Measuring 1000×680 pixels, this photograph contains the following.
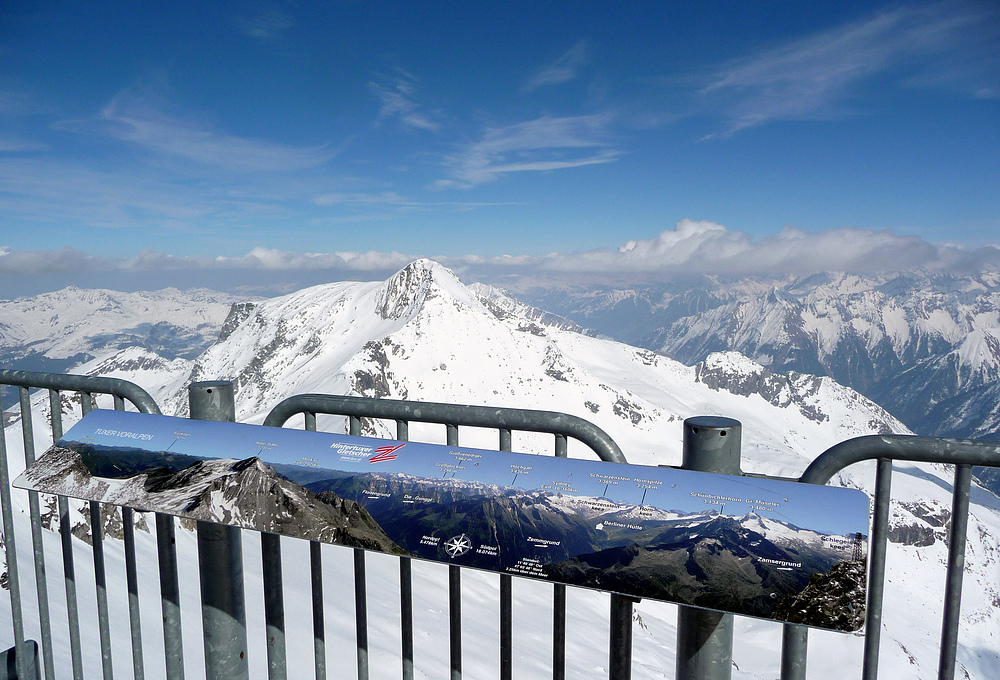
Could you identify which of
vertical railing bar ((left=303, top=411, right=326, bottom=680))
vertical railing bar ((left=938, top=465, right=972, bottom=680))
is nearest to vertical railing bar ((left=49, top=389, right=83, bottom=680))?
vertical railing bar ((left=303, top=411, right=326, bottom=680))

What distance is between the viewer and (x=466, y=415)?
8.08ft

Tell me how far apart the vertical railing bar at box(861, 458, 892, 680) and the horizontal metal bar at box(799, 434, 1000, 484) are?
0.05 meters

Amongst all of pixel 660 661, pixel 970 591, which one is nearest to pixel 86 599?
pixel 660 661

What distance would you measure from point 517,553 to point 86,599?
25709 millimetres

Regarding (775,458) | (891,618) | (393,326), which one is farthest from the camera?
(393,326)

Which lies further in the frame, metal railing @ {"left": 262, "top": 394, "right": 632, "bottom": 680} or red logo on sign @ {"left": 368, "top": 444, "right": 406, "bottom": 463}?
red logo on sign @ {"left": 368, "top": 444, "right": 406, "bottom": 463}

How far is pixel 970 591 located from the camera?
179m

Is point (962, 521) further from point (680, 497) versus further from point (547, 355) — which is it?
point (547, 355)

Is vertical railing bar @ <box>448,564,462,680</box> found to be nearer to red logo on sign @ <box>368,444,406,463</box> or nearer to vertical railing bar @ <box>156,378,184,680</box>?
red logo on sign @ <box>368,444,406,463</box>

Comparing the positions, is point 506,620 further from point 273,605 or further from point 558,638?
point 273,605

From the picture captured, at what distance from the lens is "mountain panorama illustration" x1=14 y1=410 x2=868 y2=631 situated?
68.6 inches

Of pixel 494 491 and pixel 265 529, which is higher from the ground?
pixel 494 491

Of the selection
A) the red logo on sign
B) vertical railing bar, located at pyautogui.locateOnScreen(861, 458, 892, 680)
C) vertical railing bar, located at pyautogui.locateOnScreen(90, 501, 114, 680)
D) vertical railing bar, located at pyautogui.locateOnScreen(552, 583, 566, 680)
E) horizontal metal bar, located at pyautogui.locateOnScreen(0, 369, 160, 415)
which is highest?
horizontal metal bar, located at pyautogui.locateOnScreen(0, 369, 160, 415)

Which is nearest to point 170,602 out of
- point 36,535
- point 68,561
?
point 68,561
